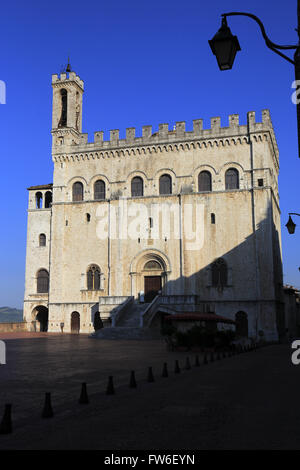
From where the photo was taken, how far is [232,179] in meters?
40.3

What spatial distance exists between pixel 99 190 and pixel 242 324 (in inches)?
681

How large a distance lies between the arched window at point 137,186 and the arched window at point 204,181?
16.9 ft

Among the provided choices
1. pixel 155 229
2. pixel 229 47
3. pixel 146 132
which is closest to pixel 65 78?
pixel 146 132

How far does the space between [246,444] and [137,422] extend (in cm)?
202

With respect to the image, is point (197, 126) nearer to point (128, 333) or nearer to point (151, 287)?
point (151, 287)

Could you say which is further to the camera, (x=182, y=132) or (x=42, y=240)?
(x=42, y=240)

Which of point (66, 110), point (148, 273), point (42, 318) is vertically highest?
point (66, 110)

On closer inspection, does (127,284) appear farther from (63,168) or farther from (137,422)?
(137,422)

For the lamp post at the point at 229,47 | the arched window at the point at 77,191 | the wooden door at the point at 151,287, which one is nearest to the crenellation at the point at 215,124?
the arched window at the point at 77,191

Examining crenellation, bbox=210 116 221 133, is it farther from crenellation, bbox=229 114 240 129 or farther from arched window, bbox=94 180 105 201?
arched window, bbox=94 180 105 201

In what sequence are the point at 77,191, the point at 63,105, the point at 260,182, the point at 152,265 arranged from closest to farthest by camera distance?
1. the point at 260,182
2. the point at 152,265
3. the point at 77,191
4. the point at 63,105
